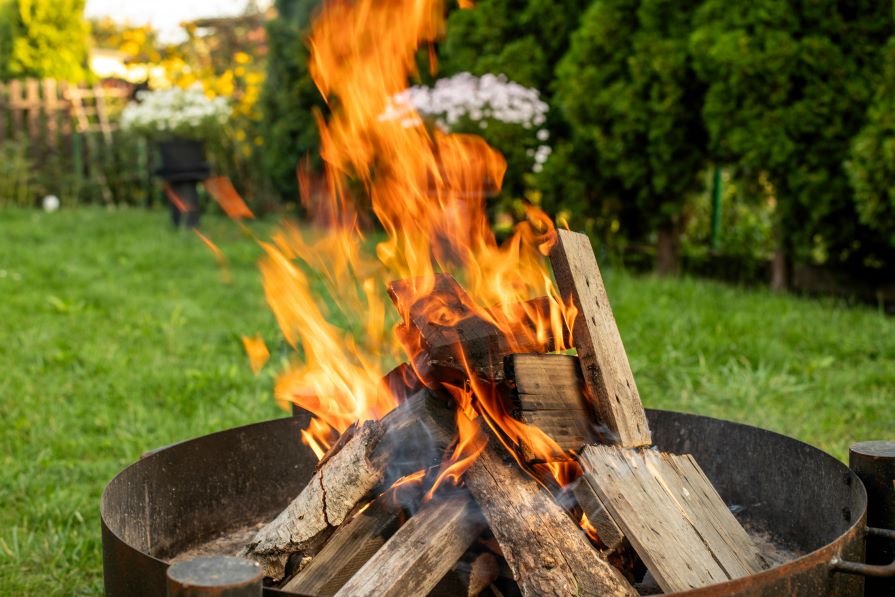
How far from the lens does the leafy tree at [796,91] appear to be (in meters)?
5.11

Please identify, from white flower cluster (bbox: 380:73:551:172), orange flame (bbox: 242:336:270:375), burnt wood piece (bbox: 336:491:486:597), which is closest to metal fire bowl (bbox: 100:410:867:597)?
burnt wood piece (bbox: 336:491:486:597)

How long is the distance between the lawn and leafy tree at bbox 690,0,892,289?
1.97 ft

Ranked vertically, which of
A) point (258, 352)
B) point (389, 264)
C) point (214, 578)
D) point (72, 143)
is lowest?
point (72, 143)

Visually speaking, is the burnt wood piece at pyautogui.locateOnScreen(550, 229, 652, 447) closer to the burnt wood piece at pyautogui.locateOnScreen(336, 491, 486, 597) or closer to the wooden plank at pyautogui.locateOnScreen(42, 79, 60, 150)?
the burnt wood piece at pyautogui.locateOnScreen(336, 491, 486, 597)

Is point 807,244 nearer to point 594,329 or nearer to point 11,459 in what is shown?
point 594,329

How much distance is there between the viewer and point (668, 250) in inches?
252

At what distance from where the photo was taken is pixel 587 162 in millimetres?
6625

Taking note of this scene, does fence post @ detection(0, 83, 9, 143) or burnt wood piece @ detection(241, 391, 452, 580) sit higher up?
burnt wood piece @ detection(241, 391, 452, 580)

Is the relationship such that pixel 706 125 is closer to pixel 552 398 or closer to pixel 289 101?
pixel 552 398

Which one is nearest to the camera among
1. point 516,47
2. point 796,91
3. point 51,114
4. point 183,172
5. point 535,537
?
point 535,537

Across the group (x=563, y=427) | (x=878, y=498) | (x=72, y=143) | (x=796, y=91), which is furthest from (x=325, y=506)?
(x=72, y=143)

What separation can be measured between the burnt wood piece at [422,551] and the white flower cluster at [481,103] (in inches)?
193

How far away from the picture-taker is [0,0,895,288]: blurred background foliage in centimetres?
512

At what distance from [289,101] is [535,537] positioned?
816 cm
